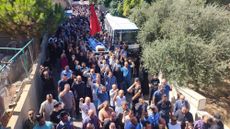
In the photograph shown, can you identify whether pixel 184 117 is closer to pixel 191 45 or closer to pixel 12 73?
pixel 191 45

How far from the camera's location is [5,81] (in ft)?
34.1

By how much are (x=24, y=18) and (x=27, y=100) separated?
5.73 metres

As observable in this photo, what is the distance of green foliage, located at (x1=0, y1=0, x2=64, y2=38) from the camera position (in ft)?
48.9

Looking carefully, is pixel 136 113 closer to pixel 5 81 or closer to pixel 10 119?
pixel 10 119

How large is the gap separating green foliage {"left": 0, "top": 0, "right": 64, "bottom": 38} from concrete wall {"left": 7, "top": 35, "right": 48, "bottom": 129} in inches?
90.1

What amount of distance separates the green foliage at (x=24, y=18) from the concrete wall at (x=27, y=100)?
229 centimetres

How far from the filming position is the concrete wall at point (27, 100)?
8582mm

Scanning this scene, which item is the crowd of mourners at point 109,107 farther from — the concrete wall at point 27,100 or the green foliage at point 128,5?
the green foliage at point 128,5

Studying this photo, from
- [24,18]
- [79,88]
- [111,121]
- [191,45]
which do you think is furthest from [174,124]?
[24,18]

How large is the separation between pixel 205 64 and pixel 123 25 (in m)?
8.78

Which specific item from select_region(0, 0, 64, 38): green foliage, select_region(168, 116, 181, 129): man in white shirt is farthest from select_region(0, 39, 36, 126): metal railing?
select_region(168, 116, 181, 129): man in white shirt

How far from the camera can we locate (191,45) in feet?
44.9

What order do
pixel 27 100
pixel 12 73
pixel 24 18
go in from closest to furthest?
pixel 27 100, pixel 12 73, pixel 24 18

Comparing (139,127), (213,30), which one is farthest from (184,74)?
(139,127)
